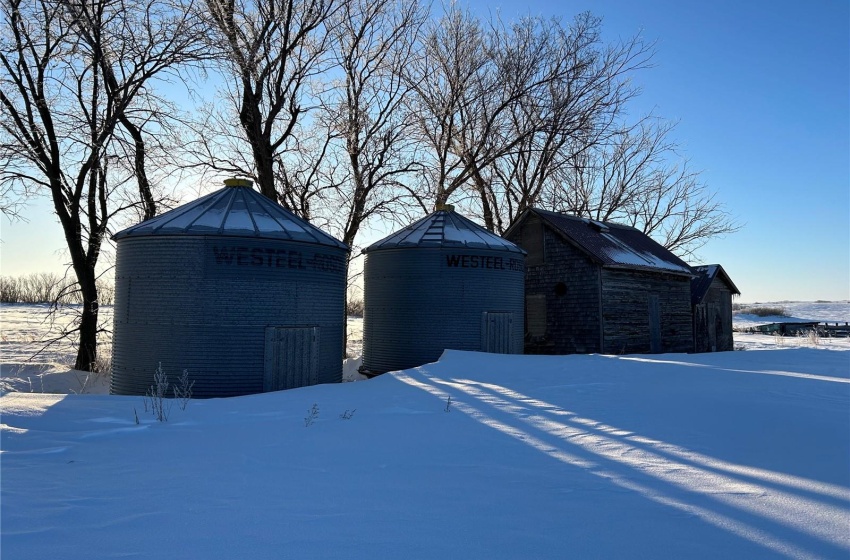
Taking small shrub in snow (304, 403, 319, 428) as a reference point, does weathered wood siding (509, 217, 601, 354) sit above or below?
above

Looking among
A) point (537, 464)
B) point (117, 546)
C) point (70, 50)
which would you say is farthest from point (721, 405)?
point (70, 50)

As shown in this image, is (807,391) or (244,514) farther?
(807,391)

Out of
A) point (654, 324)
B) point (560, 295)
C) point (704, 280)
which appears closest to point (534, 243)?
point (560, 295)

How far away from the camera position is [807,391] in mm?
8398

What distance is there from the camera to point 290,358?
1220 centimetres

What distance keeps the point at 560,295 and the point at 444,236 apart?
6.07 m

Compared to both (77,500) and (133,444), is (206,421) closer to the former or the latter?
(133,444)

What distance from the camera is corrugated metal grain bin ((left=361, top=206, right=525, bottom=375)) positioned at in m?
16.2

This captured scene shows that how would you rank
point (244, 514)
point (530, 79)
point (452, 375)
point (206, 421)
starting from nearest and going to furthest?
1. point (244, 514)
2. point (206, 421)
3. point (452, 375)
4. point (530, 79)

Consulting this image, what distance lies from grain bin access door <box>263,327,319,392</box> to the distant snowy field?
318 centimetres

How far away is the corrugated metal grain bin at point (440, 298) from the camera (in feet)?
53.1

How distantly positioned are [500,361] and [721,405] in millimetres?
5129

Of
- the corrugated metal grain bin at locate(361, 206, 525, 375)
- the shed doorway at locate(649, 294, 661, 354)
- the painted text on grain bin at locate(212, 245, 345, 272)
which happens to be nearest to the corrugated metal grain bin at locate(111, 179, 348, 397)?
the painted text on grain bin at locate(212, 245, 345, 272)

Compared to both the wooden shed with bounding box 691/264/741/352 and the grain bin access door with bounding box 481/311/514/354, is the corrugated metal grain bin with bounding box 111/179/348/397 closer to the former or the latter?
the grain bin access door with bounding box 481/311/514/354
